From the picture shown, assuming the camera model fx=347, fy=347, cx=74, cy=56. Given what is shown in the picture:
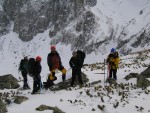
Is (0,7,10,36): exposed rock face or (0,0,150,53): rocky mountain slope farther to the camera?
(0,7,10,36): exposed rock face

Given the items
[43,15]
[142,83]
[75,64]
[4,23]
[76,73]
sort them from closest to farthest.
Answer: [142,83] < [75,64] < [76,73] < [43,15] < [4,23]

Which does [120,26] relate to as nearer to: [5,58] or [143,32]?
[143,32]

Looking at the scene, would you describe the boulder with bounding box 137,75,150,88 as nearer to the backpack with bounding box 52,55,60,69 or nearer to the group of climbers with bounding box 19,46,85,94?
the group of climbers with bounding box 19,46,85,94

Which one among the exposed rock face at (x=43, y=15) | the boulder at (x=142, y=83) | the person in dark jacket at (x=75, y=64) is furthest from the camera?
the exposed rock face at (x=43, y=15)

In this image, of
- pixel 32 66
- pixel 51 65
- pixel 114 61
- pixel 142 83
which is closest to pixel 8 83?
pixel 32 66

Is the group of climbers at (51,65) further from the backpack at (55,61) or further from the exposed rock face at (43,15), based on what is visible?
the exposed rock face at (43,15)

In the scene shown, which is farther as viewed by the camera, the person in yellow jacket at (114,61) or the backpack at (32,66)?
the person in yellow jacket at (114,61)

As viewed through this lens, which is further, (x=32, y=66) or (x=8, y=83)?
(x=8, y=83)

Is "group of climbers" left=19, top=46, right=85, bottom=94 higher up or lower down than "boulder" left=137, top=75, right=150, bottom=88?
higher up

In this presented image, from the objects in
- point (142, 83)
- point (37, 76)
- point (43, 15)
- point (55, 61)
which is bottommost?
point (142, 83)

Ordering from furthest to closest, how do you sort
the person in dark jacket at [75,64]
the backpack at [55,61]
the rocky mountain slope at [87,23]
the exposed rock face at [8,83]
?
the rocky mountain slope at [87,23], the exposed rock face at [8,83], the person in dark jacket at [75,64], the backpack at [55,61]

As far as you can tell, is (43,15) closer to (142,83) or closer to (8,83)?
(8,83)

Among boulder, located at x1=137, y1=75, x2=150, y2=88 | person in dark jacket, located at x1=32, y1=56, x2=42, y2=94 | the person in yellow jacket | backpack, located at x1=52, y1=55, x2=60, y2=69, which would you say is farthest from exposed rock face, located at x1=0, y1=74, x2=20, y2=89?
boulder, located at x1=137, y1=75, x2=150, y2=88

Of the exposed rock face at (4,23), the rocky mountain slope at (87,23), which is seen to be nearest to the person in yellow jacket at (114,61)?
the rocky mountain slope at (87,23)
